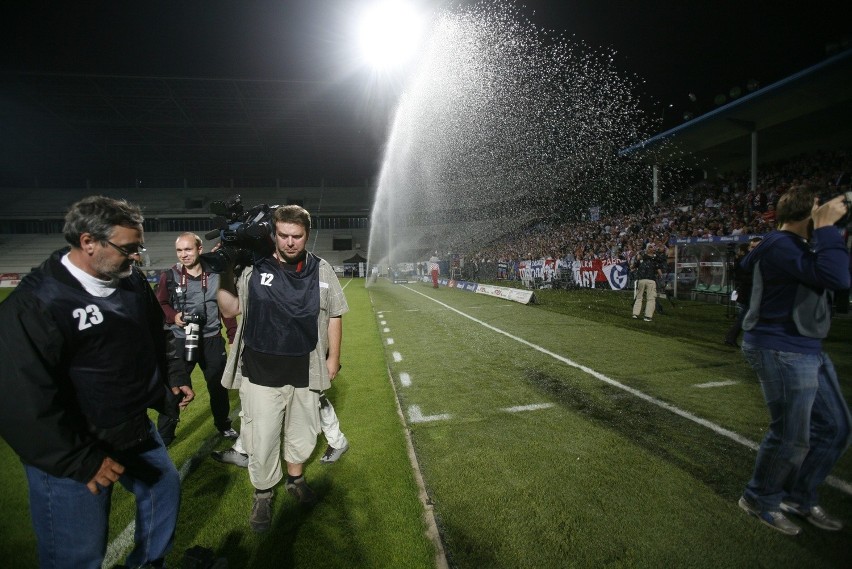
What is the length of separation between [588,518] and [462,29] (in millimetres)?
19047

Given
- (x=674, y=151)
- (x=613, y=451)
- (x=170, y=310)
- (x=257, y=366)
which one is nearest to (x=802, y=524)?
(x=613, y=451)

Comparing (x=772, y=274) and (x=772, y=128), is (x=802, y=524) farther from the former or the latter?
(x=772, y=128)

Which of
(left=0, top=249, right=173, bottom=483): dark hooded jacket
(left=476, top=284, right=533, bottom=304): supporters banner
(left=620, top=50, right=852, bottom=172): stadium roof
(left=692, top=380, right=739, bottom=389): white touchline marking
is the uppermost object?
(left=620, top=50, right=852, bottom=172): stadium roof

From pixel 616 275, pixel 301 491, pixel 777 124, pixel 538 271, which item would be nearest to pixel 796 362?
pixel 301 491

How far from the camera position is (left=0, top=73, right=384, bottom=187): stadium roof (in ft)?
116

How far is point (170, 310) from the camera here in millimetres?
4344

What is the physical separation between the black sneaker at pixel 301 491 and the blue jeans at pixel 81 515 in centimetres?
114

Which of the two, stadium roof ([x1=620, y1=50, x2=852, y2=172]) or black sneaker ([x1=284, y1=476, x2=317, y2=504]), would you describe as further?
stadium roof ([x1=620, y1=50, x2=852, y2=172])

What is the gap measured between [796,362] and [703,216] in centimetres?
2371

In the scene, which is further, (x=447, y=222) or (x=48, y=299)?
Answer: (x=447, y=222)

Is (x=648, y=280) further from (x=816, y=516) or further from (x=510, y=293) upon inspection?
(x=816, y=516)

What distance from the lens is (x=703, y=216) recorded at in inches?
869

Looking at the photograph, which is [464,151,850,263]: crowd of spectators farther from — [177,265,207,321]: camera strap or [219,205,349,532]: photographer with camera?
[177,265,207,321]: camera strap

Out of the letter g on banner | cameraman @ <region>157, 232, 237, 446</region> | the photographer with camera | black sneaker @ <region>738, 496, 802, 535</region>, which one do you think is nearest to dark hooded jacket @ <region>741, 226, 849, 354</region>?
black sneaker @ <region>738, 496, 802, 535</region>
